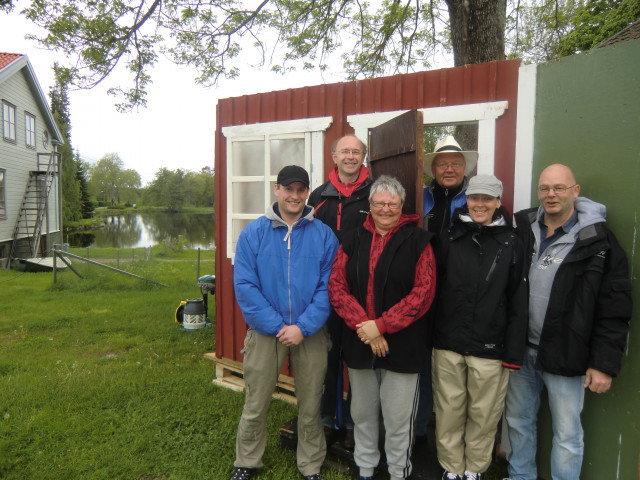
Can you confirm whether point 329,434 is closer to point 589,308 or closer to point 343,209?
point 343,209

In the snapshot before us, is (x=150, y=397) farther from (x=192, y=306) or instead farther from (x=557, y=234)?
(x=557, y=234)

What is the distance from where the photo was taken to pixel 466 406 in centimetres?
263

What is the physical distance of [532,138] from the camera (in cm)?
304

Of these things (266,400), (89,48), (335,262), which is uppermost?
(89,48)

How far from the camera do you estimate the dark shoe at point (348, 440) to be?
310 cm

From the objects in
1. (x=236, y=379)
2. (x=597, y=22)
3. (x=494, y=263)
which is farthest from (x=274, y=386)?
(x=597, y=22)

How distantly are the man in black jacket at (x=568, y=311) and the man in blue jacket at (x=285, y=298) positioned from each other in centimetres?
125

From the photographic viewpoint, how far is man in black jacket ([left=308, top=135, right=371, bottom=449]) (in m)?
3.06

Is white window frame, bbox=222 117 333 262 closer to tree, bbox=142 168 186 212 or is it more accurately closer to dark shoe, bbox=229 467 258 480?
dark shoe, bbox=229 467 258 480

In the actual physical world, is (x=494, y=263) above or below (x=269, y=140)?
below

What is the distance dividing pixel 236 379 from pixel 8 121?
15659 millimetres

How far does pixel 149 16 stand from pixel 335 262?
24.8 ft

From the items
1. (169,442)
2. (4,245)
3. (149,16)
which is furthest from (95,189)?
(169,442)

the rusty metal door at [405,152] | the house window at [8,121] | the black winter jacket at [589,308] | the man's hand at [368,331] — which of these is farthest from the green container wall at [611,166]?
the house window at [8,121]
